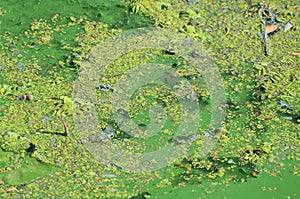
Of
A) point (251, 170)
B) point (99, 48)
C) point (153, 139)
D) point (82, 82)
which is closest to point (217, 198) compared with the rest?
point (251, 170)

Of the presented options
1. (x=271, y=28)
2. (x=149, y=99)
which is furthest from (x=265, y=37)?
(x=149, y=99)

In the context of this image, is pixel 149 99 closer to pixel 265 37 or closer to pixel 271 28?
pixel 265 37

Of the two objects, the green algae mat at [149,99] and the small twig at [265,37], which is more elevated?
the small twig at [265,37]

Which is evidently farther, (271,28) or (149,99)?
(271,28)

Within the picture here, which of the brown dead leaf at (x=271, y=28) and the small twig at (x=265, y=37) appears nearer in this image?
the small twig at (x=265, y=37)

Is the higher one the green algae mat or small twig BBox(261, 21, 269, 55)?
small twig BBox(261, 21, 269, 55)

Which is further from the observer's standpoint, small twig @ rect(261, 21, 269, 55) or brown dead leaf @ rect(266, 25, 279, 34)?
brown dead leaf @ rect(266, 25, 279, 34)

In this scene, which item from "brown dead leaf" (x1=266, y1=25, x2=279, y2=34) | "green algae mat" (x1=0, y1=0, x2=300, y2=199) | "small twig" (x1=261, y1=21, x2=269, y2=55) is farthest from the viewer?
"brown dead leaf" (x1=266, y1=25, x2=279, y2=34)

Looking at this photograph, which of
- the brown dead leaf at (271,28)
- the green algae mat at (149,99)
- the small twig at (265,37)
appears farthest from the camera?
the brown dead leaf at (271,28)

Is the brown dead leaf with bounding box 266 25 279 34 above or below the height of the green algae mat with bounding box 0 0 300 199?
above

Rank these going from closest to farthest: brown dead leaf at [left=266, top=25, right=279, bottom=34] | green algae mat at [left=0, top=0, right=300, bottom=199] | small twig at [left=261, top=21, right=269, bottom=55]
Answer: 1. green algae mat at [left=0, top=0, right=300, bottom=199]
2. small twig at [left=261, top=21, right=269, bottom=55]
3. brown dead leaf at [left=266, top=25, right=279, bottom=34]
